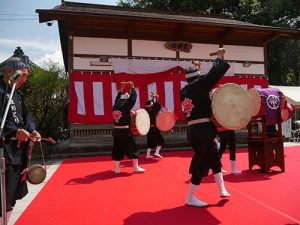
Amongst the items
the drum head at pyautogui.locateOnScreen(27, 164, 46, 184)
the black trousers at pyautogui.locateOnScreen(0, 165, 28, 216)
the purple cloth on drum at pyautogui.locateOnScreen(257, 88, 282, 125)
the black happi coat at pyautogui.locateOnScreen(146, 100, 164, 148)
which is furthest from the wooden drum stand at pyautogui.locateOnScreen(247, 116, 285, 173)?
the black trousers at pyautogui.locateOnScreen(0, 165, 28, 216)

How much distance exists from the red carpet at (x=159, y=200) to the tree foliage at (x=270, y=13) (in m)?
15.4

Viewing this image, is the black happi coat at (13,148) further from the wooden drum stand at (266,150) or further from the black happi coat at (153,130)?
the black happi coat at (153,130)

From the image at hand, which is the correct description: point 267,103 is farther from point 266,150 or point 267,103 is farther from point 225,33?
point 225,33

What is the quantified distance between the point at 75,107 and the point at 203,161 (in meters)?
6.08

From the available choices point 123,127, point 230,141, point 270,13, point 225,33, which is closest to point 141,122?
point 123,127

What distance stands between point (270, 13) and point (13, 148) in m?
19.6

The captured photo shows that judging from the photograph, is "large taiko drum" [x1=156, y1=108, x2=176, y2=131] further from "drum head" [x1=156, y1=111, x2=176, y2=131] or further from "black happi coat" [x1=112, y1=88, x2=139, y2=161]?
"black happi coat" [x1=112, y1=88, x2=139, y2=161]

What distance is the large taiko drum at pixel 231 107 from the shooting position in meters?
3.70

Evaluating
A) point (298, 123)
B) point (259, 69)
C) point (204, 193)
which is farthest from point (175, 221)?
point (298, 123)

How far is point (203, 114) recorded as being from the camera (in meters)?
3.64

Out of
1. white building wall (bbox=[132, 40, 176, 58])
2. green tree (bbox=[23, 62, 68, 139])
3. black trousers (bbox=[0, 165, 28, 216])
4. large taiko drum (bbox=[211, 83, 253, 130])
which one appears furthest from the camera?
green tree (bbox=[23, 62, 68, 139])

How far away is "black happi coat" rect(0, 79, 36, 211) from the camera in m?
2.53

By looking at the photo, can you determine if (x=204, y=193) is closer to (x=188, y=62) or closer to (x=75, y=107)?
(x=75, y=107)

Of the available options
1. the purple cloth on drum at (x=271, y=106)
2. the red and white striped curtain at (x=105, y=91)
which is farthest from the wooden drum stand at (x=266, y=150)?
the red and white striped curtain at (x=105, y=91)
